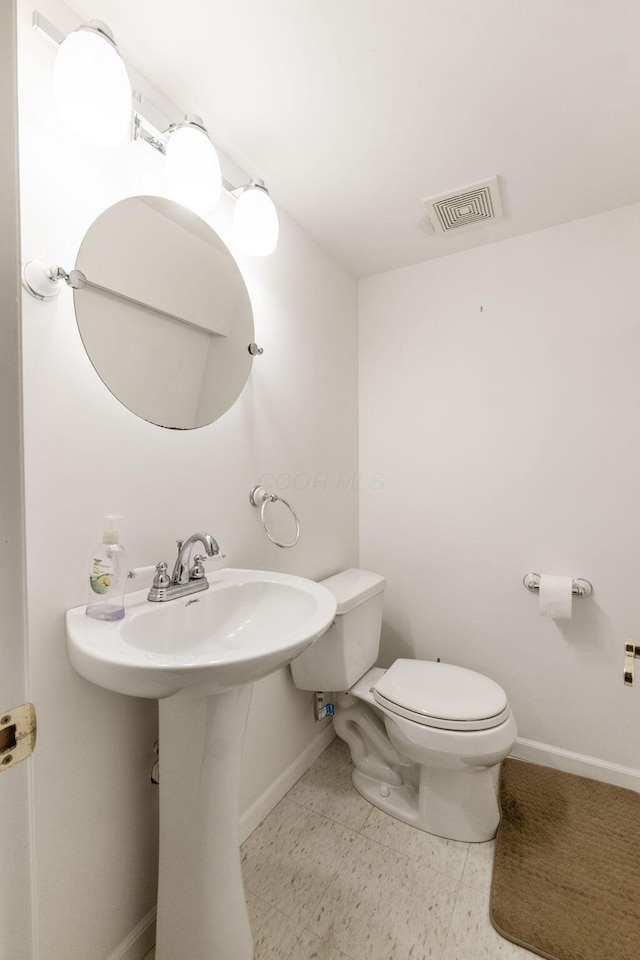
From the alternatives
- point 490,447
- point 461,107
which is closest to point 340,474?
point 490,447

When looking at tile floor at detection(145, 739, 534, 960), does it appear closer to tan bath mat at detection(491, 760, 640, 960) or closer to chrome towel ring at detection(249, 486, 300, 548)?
tan bath mat at detection(491, 760, 640, 960)

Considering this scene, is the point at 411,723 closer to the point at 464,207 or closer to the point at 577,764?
the point at 577,764

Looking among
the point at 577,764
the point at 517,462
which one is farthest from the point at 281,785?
the point at 517,462

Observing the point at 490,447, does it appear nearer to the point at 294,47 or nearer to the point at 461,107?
the point at 461,107

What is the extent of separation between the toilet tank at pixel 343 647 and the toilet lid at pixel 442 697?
12 cm

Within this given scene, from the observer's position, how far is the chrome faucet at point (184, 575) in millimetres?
1032

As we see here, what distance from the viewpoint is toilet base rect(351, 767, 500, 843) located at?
1400mm

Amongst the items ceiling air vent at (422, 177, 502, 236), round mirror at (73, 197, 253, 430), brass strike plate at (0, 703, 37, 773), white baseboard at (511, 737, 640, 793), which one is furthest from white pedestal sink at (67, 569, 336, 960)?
ceiling air vent at (422, 177, 502, 236)

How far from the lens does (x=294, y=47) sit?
1019 mm

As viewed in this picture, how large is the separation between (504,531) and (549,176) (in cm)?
129

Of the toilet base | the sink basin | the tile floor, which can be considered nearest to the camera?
the sink basin

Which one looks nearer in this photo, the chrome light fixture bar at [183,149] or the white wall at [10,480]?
the white wall at [10,480]

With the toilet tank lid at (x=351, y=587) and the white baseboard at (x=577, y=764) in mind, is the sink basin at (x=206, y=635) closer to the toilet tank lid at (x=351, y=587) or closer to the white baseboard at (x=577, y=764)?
the toilet tank lid at (x=351, y=587)

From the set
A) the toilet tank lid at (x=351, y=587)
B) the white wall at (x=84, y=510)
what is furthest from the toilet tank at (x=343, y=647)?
the white wall at (x=84, y=510)
